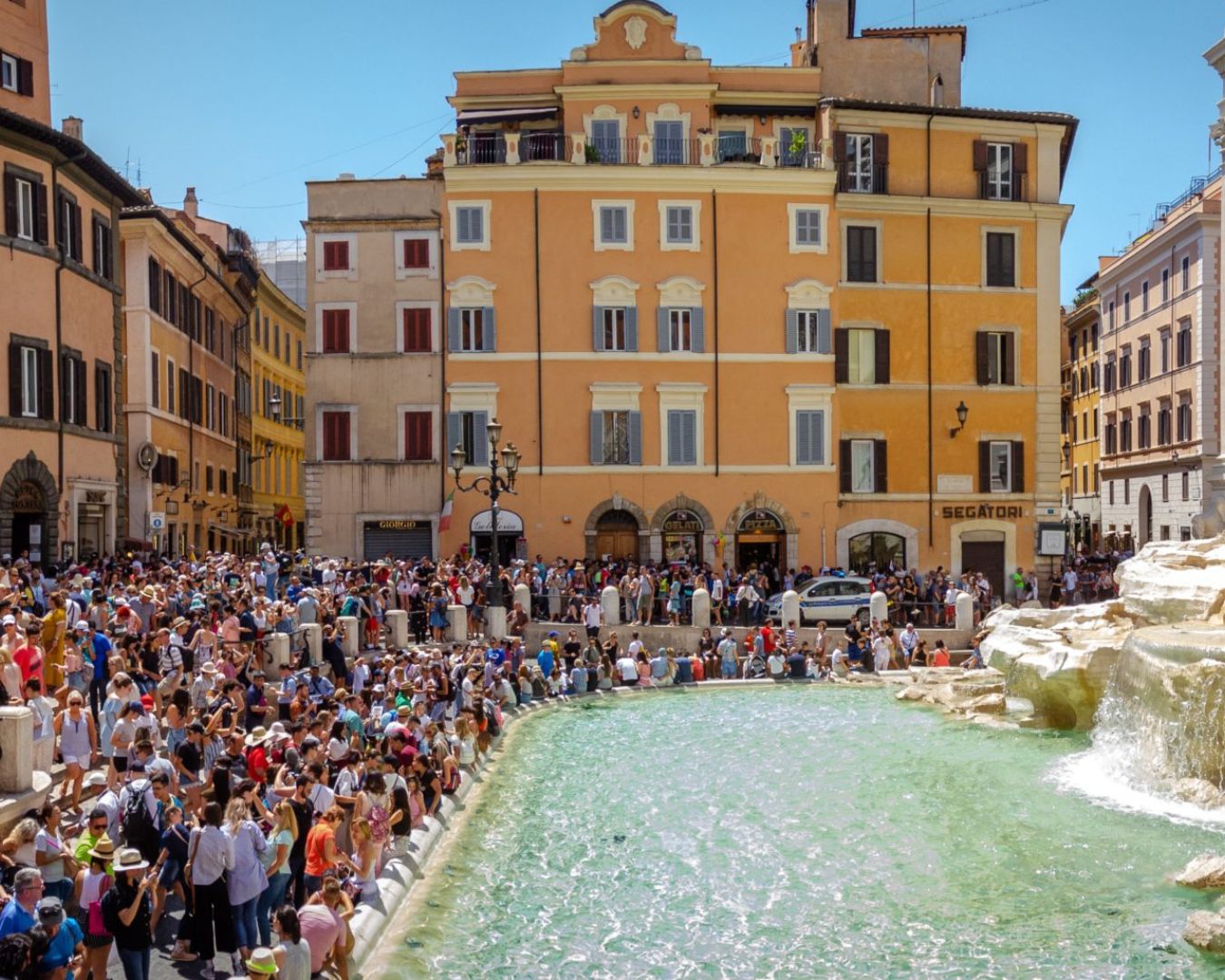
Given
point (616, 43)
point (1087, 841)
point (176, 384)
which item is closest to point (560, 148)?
point (616, 43)

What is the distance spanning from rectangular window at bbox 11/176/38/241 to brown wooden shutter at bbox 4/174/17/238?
3 cm

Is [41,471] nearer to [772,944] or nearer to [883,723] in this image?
[883,723]

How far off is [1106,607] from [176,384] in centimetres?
2923

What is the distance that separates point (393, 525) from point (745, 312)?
11952mm

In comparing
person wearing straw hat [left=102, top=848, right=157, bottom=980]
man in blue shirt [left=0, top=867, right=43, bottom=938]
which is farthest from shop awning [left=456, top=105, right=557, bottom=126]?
man in blue shirt [left=0, top=867, right=43, bottom=938]

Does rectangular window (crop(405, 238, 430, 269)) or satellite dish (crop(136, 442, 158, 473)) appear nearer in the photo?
satellite dish (crop(136, 442, 158, 473))

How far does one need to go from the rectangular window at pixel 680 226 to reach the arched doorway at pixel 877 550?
10131 mm

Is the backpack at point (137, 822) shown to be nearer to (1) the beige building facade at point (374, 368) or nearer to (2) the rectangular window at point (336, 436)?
(1) the beige building facade at point (374, 368)

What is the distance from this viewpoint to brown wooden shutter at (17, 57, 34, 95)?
104 ft

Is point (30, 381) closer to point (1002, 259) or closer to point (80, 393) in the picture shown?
point (80, 393)

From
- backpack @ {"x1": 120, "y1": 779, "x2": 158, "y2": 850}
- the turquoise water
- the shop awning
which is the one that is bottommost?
the turquoise water

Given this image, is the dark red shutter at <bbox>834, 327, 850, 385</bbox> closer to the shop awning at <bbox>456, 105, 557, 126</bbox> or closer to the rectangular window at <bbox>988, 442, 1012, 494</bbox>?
the rectangular window at <bbox>988, 442, 1012, 494</bbox>

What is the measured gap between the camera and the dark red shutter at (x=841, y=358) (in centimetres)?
3975

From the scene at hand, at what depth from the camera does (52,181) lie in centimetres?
3059
